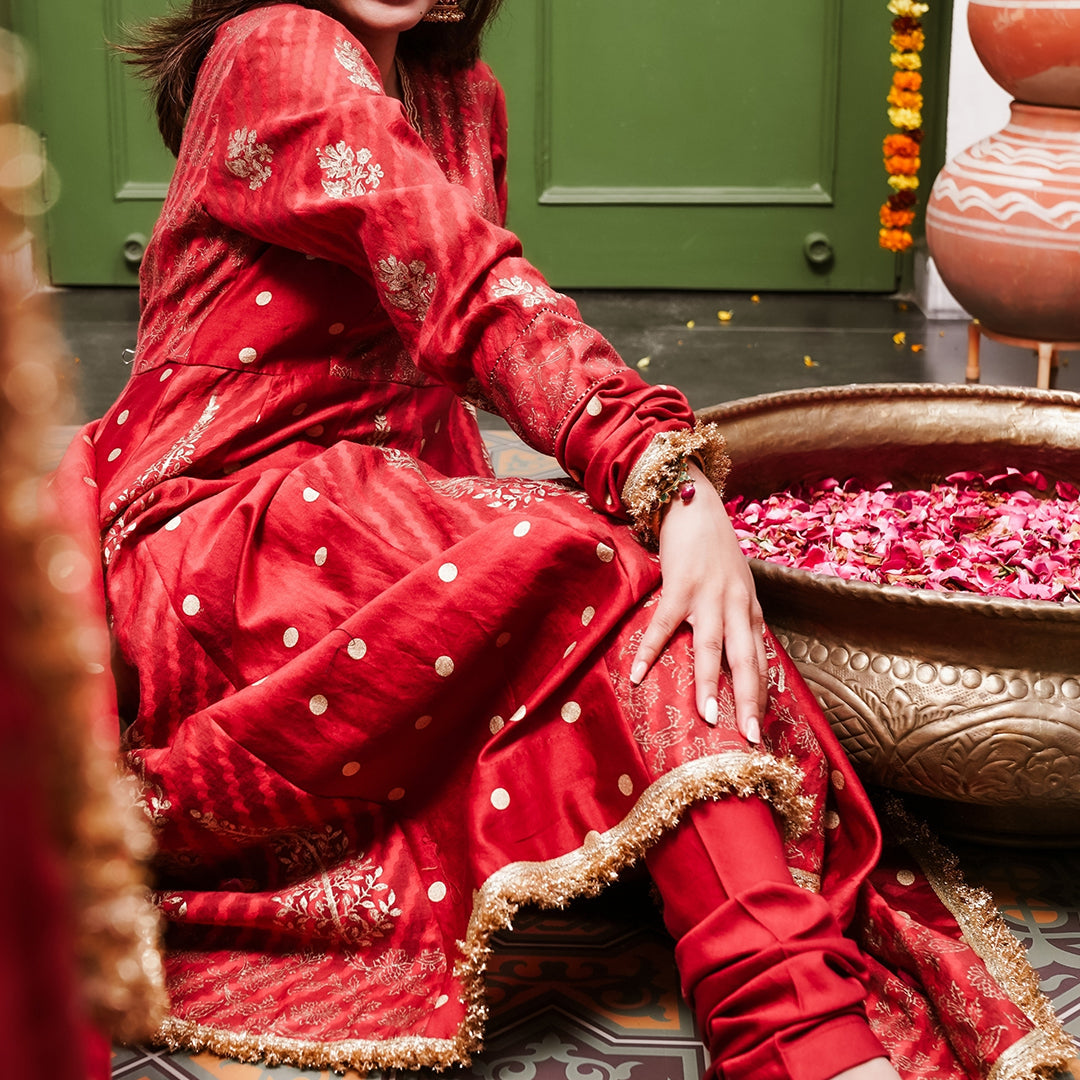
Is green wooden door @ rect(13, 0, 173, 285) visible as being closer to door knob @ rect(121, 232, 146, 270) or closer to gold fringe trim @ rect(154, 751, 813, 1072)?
door knob @ rect(121, 232, 146, 270)

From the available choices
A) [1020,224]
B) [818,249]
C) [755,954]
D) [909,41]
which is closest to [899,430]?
[755,954]

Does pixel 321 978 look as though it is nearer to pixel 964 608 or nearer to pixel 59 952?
pixel 964 608

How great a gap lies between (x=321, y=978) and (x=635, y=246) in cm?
349

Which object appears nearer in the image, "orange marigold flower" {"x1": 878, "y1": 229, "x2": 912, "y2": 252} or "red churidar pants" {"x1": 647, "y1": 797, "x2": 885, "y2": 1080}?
"red churidar pants" {"x1": 647, "y1": 797, "x2": 885, "y2": 1080}

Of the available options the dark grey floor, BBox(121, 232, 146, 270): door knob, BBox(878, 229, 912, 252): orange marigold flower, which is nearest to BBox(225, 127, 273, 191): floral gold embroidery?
the dark grey floor

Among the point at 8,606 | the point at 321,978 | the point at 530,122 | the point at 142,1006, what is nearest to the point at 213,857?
the point at 321,978

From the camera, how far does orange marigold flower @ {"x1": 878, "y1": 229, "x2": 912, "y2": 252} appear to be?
4.05m

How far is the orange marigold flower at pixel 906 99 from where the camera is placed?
3.98m

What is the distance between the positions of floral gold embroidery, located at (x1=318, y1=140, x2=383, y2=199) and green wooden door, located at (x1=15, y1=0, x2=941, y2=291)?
10.1ft

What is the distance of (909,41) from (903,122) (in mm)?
224

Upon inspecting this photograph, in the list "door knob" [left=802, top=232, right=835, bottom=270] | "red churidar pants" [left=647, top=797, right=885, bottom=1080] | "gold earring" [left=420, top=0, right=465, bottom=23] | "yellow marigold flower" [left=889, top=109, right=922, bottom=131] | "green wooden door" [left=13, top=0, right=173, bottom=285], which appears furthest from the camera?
"door knob" [left=802, top=232, right=835, bottom=270]

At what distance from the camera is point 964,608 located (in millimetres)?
1210

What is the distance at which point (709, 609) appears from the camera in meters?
1.10

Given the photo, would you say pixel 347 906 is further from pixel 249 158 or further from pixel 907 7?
pixel 907 7
